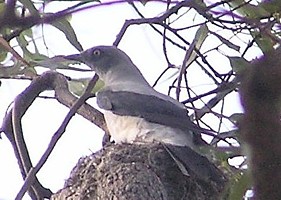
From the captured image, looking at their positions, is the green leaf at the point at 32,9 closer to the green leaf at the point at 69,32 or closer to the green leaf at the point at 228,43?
the green leaf at the point at 69,32

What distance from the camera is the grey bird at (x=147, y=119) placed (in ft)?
5.56

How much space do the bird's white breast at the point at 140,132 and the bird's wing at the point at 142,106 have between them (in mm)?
19

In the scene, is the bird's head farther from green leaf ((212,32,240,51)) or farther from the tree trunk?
green leaf ((212,32,240,51))

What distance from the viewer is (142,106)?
6.45 feet

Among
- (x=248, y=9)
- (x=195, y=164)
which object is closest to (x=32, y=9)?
(x=248, y=9)

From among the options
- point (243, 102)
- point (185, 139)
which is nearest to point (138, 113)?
point (185, 139)

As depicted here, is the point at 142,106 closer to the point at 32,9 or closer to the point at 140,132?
the point at 140,132

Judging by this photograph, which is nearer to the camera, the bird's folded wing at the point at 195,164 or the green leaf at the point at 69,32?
the green leaf at the point at 69,32

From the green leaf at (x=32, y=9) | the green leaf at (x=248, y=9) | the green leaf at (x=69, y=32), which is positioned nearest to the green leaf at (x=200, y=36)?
the green leaf at (x=69, y=32)

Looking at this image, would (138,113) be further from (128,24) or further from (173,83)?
(128,24)

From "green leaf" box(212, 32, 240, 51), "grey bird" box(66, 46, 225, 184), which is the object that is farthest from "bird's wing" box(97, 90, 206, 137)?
"green leaf" box(212, 32, 240, 51)

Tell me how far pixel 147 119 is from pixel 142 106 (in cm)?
6

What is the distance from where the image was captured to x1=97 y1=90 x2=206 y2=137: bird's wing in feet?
5.97

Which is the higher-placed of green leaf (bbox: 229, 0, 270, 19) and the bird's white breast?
the bird's white breast
